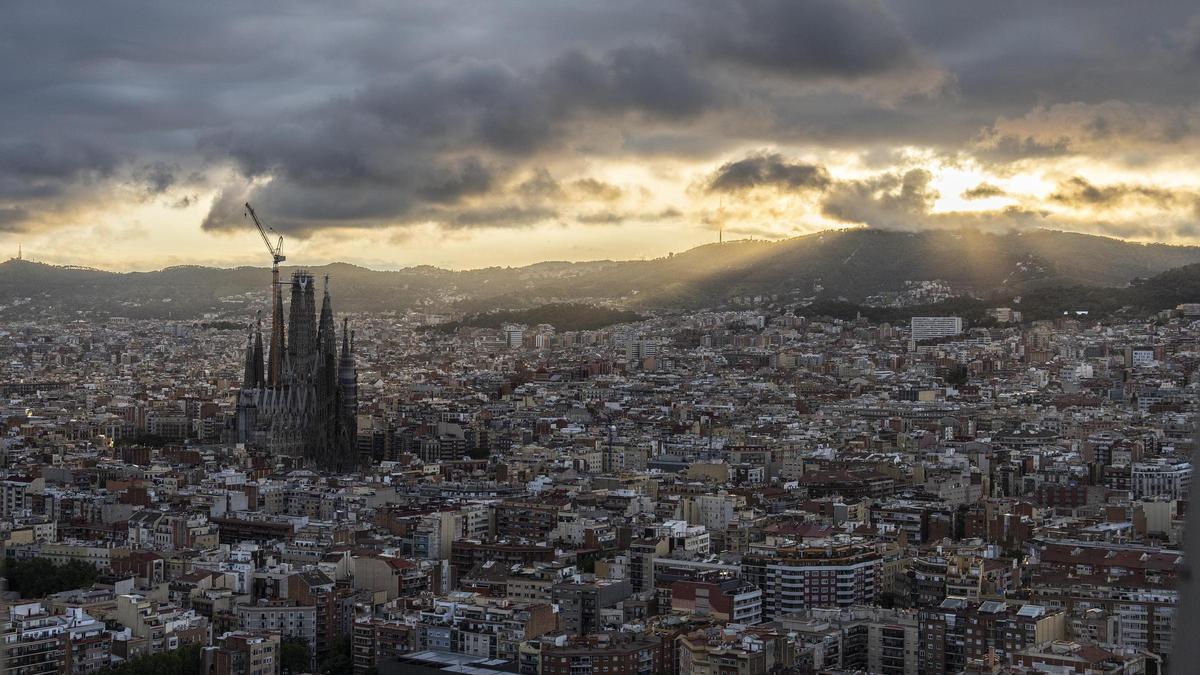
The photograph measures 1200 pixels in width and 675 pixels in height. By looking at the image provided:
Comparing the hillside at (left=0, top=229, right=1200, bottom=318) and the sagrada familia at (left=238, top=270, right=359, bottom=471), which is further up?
the hillside at (left=0, top=229, right=1200, bottom=318)

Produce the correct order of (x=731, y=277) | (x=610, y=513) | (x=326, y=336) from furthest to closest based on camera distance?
(x=731, y=277) < (x=326, y=336) < (x=610, y=513)

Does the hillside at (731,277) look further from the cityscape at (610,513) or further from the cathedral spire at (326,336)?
the cathedral spire at (326,336)

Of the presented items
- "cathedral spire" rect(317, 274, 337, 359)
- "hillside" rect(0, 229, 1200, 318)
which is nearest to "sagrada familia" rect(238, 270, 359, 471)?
"cathedral spire" rect(317, 274, 337, 359)

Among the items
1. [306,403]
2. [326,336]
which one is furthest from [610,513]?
[326,336]

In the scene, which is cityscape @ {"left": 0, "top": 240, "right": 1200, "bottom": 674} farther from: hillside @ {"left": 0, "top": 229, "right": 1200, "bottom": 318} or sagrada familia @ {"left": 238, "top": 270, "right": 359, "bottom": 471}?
hillside @ {"left": 0, "top": 229, "right": 1200, "bottom": 318}

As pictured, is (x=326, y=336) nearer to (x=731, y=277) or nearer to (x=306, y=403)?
(x=306, y=403)

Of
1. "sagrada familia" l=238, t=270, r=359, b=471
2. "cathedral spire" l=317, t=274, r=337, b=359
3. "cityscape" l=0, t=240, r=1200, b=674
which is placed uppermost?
"cathedral spire" l=317, t=274, r=337, b=359

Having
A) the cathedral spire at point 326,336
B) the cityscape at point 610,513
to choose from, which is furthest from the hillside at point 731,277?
the cathedral spire at point 326,336
